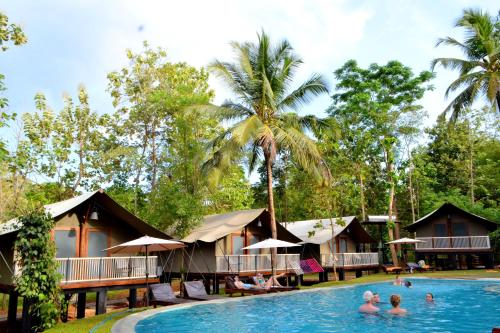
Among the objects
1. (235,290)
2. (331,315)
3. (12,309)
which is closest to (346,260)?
(235,290)

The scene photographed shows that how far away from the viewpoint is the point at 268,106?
894 inches

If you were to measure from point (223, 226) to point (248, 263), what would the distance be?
2.44m

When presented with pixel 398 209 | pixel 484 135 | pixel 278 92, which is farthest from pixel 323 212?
pixel 484 135

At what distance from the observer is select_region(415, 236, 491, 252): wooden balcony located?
99.1ft

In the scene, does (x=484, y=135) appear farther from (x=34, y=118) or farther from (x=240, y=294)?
(x=34, y=118)

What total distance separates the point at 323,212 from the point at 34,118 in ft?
61.6

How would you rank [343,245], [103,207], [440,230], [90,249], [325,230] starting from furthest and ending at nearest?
[440,230] < [343,245] < [325,230] < [103,207] < [90,249]

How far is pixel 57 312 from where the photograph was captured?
12.8 metres

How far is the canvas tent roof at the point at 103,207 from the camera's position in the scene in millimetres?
16531

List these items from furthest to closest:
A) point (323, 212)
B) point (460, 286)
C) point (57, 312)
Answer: point (323, 212) → point (460, 286) → point (57, 312)

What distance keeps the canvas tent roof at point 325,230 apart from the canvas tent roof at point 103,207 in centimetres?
1134

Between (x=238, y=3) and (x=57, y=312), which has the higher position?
(x=238, y=3)

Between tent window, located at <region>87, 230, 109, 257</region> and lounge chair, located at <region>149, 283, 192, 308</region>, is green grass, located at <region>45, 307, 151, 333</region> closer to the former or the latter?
lounge chair, located at <region>149, 283, 192, 308</region>

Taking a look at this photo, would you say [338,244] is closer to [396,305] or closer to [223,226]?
[223,226]
